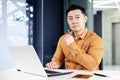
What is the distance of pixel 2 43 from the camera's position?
4742mm

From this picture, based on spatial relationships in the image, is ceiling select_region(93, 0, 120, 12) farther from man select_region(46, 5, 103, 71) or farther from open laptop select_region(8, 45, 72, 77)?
open laptop select_region(8, 45, 72, 77)

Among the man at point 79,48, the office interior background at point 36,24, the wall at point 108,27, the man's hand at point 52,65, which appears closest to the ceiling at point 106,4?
the wall at point 108,27

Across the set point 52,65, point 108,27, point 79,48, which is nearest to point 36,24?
point 52,65

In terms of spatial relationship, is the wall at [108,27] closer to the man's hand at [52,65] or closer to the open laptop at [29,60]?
the man's hand at [52,65]

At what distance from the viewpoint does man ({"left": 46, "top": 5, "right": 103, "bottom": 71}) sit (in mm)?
1978

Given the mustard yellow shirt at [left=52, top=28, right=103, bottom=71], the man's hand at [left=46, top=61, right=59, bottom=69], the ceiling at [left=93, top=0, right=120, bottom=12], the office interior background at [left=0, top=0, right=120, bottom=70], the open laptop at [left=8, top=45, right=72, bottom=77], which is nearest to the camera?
the open laptop at [left=8, top=45, right=72, bottom=77]

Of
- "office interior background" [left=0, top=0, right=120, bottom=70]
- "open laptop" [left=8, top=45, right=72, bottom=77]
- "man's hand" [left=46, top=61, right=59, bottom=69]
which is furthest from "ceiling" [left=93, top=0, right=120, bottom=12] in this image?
"open laptop" [left=8, top=45, right=72, bottom=77]

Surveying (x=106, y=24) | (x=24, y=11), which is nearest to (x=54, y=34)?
(x=24, y=11)

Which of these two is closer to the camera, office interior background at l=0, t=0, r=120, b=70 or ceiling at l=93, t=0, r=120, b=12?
office interior background at l=0, t=0, r=120, b=70

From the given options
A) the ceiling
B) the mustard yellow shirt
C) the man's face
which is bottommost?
the mustard yellow shirt

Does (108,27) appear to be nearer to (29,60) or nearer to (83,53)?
(83,53)

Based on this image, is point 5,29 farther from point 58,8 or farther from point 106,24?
point 106,24

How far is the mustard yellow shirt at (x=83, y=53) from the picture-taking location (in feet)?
6.47

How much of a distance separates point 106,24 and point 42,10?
3682mm
